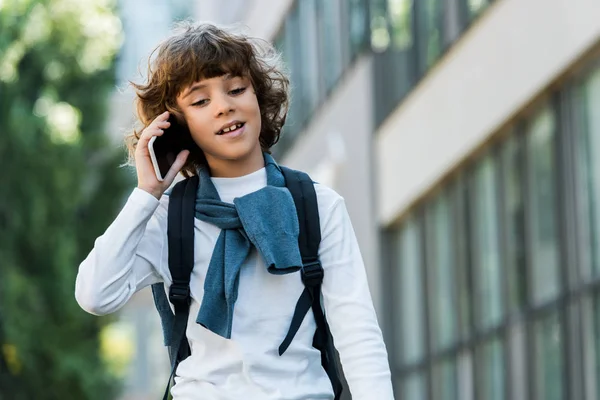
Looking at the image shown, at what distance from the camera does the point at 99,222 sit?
28.3m

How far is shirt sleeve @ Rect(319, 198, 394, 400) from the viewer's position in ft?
12.5

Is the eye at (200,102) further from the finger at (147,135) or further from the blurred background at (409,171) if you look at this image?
the blurred background at (409,171)

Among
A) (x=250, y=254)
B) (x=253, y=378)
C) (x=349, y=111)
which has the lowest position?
(x=253, y=378)

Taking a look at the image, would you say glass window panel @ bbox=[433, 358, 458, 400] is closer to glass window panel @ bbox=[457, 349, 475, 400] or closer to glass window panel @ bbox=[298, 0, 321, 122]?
glass window panel @ bbox=[457, 349, 475, 400]

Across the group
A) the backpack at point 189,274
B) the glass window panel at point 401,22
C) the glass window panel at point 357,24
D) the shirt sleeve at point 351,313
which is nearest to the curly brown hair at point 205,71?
the backpack at point 189,274

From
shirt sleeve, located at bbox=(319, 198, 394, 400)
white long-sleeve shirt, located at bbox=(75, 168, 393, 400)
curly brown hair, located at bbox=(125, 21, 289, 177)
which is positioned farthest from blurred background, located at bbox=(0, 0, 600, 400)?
shirt sleeve, located at bbox=(319, 198, 394, 400)

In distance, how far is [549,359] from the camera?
1341cm

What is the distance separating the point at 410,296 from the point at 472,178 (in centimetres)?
360

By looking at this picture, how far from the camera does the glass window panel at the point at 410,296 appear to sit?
18812 mm

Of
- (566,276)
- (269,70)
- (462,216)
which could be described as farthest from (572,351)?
(269,70)

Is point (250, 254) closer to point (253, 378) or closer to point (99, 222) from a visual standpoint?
point (253, 378)

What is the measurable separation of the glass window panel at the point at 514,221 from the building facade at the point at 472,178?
0.08 feet

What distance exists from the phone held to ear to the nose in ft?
0.55

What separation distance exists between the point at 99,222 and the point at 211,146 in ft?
80.3
